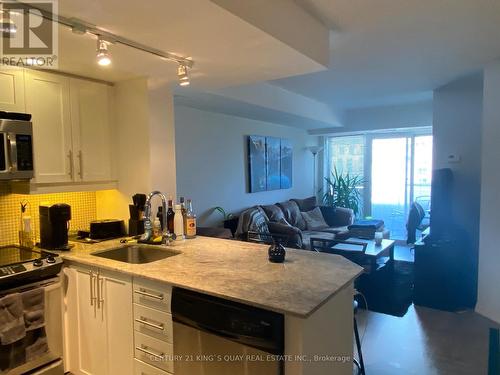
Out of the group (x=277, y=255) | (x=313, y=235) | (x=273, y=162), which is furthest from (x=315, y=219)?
(x=277, y=255)

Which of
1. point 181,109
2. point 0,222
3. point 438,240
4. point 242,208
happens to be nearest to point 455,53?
point 438,240

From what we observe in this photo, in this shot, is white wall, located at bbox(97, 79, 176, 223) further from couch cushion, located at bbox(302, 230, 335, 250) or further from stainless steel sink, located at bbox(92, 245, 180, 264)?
couch cushion, located at bbox(302, 230, 335, 250)

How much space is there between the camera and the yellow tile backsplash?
2.47 meters

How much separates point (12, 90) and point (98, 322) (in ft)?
5.27

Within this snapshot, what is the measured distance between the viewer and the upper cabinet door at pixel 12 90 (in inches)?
86.6

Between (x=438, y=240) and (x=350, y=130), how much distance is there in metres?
3.31

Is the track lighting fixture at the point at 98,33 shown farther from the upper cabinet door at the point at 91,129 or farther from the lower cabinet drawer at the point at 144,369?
the lower cabinet drawer at the point at 144,369

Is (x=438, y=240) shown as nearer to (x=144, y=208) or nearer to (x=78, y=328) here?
(x=144, y=208)

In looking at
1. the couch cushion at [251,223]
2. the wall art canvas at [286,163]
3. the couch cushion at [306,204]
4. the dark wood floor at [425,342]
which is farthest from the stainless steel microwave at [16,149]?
the couch cushion at [306,204]

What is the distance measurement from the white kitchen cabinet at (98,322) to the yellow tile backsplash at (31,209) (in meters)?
0.62

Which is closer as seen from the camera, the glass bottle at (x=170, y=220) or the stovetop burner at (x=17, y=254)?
the stovetop burner at (x=17, y=254)

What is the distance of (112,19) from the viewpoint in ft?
5.40

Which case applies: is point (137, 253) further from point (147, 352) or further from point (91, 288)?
point (147, 352)

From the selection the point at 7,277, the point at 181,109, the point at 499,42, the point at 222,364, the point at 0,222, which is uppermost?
the point at 499,42
